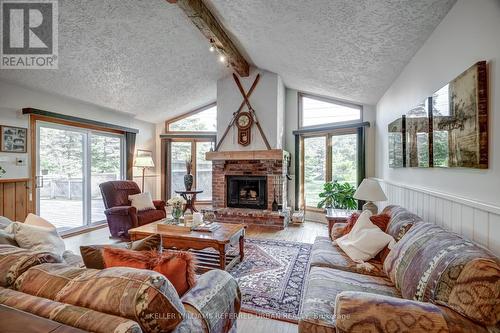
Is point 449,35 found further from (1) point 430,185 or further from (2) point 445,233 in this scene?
(2) point 445,233

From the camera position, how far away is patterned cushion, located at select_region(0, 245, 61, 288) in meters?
1.09

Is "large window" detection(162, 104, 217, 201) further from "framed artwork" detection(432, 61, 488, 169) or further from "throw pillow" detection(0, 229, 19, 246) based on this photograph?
"framed artwork" detection(432, 61, 488, 169)

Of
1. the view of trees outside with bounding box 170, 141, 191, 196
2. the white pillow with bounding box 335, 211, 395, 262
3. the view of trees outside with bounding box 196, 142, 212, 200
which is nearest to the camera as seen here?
the white pillow with bounding box 335, 211, 395, 262

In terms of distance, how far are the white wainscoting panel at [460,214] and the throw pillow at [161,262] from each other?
1645 mm

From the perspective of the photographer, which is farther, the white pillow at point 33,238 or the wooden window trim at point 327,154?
the wooden window trim at point 327,154

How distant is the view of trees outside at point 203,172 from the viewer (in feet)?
21.1

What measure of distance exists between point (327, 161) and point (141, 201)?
3740mm

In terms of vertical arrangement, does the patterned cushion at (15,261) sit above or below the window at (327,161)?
below

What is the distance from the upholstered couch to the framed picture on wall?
4.36 m

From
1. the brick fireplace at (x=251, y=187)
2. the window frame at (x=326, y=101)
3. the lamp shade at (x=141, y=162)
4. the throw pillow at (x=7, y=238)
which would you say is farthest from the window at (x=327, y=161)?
the throw pillow at (x=7, y=238)

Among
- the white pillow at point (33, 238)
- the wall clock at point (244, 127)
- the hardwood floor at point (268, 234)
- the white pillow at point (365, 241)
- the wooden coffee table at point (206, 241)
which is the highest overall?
the wall clock at point (244, 127)

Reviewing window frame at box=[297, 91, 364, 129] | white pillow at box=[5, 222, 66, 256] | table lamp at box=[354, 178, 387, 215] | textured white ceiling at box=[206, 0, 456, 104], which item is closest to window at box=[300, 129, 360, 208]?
window frame at box=[297, 91, 364, 129]

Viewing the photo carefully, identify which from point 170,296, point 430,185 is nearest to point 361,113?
point 430,185

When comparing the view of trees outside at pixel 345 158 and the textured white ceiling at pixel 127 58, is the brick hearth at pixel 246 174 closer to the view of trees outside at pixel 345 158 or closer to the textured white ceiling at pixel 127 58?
the view of trees outside at pixel 345 158
